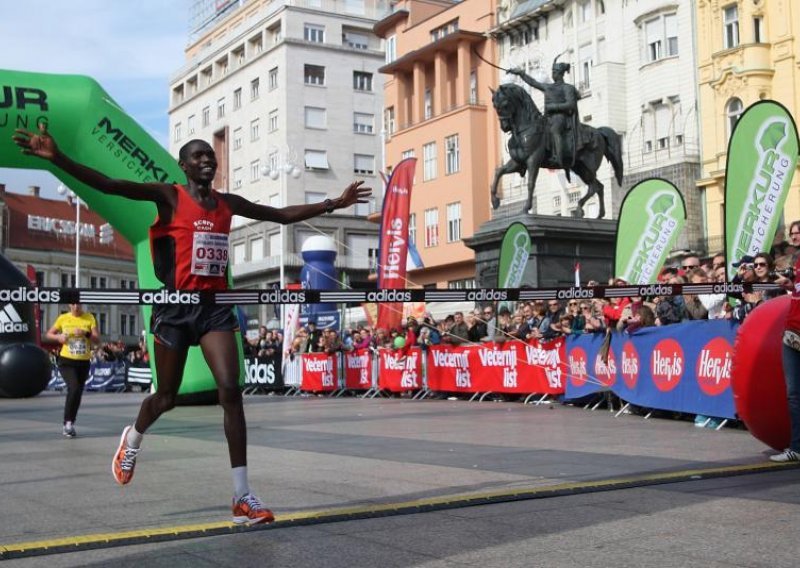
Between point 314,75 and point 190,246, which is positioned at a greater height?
point 314,75

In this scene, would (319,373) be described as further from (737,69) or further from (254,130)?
(254,130)

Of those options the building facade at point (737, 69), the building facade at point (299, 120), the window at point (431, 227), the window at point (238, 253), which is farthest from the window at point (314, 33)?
the building facade at point (737, 69)

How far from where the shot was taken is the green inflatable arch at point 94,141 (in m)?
14.8

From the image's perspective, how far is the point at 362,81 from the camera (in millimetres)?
73375

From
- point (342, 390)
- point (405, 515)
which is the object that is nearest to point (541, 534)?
point (405, 515)

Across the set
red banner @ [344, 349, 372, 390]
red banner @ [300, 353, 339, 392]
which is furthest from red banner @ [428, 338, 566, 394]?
red banner @ [300, 353, 339, 392]

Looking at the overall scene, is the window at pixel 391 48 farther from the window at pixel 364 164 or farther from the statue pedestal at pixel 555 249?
the statue pedestal at pixel 555 249

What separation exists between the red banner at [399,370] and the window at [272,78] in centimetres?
5068

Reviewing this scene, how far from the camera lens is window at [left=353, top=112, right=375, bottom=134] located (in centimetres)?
7231

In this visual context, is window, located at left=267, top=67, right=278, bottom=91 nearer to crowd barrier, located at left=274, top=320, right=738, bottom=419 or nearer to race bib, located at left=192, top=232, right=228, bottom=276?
crowd barrier, located at left=274, top=320, right=738, bottom=419

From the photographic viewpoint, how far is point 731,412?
1162cm

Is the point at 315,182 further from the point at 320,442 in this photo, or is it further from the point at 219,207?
the point at 219,207

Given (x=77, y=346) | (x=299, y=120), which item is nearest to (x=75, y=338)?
(x=77, y=346)

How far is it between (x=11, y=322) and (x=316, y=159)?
2066 inches
